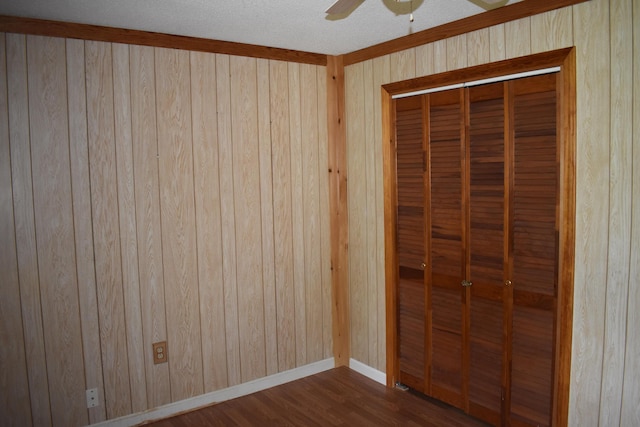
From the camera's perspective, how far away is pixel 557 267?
8.32 ft

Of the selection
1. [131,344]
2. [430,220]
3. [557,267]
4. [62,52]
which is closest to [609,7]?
[557,267]

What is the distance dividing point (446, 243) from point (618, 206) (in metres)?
1.05

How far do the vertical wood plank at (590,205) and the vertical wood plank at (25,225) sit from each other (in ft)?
9.54

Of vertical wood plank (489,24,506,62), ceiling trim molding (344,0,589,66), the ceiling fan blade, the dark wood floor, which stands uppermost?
ceiling trim molding (344,0,589,66)

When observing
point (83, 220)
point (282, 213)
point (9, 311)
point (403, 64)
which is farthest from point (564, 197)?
point (9, 311)

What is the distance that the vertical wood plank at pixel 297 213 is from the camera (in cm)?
363

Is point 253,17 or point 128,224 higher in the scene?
point 253,17

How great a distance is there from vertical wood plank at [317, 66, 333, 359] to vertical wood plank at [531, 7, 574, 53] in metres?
1.63

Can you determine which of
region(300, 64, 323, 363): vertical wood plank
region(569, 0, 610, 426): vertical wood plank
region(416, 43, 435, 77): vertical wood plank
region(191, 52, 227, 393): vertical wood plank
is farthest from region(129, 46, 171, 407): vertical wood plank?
region(569, 0, 610, 426): vertical wood plank

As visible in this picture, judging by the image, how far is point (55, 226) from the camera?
2.79 m

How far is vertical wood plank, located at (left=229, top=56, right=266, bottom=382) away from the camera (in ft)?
11.1

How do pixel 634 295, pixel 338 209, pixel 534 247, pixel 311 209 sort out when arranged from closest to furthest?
pixel 634 295 → pixel 534 247 → pixel 311 209 → pixel 338 209

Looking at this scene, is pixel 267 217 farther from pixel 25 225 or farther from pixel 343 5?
pixel 343 5

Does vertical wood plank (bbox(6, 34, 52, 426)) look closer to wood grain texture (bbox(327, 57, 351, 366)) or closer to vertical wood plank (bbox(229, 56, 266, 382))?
vertical wood plank (bbox(229, 56, 266, 382))
